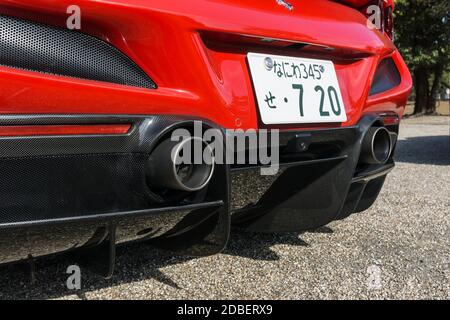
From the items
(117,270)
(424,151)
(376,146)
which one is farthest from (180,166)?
(424,151)

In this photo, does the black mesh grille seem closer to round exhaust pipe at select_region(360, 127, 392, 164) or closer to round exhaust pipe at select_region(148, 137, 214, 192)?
round exhaust pipe at select_region(148, 137, 214, 192)

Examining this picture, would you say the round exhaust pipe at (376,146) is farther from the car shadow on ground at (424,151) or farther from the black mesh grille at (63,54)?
the car shadow on ground at (424,151)

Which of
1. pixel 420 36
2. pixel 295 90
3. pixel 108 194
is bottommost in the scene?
pixel 108 194

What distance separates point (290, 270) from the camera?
2295mm

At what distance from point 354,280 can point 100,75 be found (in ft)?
4.96

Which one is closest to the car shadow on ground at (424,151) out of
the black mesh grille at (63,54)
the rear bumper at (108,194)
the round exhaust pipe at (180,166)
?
the rear bumper at (108,194)

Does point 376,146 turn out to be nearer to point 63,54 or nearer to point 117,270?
point 117,270

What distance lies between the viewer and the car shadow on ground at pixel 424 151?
695 cm

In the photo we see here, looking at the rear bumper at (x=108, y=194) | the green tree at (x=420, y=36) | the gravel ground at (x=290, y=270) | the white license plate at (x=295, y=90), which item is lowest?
the gravel ground at (x=290, y=270)

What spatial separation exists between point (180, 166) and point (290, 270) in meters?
1.05

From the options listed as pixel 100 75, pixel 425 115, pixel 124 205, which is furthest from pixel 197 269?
pixel 425 115

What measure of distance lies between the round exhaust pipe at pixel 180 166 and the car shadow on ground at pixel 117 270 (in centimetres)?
52

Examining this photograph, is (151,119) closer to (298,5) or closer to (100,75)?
(100,75)

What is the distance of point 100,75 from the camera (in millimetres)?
1393
